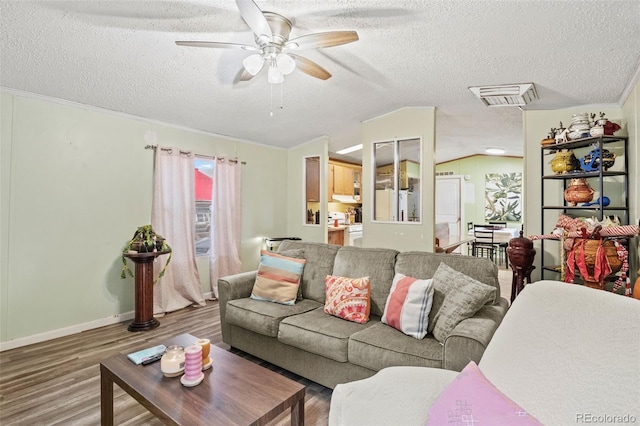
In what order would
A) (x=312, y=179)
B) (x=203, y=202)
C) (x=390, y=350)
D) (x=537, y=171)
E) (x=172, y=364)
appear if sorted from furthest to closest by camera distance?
(x=312, y=179)
(x=203, y=202)
(x=537, y=171)
(x=390, y=350)
(x=172, y=364)

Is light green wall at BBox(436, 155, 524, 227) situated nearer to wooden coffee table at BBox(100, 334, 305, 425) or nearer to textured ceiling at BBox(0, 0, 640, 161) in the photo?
textured ceiling at BBox(0, 0, 640, 161)

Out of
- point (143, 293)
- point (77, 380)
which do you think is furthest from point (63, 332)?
point (77, 380)

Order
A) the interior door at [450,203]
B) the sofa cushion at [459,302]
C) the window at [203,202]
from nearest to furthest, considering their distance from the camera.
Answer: the sofa cushion at [459,302]
the window at [203,202]
the interior door at [450,203]

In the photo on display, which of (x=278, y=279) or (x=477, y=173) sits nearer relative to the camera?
(x=278, y=279)

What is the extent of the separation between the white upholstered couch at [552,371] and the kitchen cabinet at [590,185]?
7.26ft

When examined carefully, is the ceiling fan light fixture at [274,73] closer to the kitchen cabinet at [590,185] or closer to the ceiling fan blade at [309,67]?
the ceiling fan blade at [309,67]

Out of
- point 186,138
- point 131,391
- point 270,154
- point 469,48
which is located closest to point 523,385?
point 131,391

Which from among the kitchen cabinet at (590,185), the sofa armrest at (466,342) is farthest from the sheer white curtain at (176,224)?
the kitchen cabinet at (590,185)

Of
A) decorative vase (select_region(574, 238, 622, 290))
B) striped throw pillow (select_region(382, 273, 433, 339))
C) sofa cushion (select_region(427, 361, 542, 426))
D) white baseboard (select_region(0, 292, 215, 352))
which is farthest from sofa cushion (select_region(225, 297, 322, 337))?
decorative vase (select_region(574, 238, 622, 290))

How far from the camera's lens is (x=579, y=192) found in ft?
9.98

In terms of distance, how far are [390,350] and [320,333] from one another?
0.49m

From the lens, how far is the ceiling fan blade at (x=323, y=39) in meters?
1.86

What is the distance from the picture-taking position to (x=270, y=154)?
5.44 m

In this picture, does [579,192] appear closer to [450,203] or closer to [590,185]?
[590,185]
